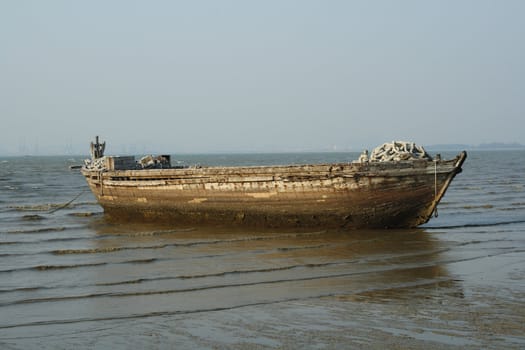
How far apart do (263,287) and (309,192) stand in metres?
4.79

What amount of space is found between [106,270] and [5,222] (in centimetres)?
919

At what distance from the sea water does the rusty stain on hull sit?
1.19 ft

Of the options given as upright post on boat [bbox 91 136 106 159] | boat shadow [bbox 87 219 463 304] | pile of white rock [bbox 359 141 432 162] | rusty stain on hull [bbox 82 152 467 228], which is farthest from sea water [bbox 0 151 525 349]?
upright post on boat [bbox 91 136 106 159]

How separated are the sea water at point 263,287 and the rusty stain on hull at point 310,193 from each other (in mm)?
363

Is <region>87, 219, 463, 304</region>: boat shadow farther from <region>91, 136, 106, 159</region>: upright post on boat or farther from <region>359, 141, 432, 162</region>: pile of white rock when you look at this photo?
<region>91, 136, 106, 159</region>: upright post on boat

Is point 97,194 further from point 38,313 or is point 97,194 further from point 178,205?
point 38,313

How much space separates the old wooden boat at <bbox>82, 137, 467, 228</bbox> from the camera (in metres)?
14.0

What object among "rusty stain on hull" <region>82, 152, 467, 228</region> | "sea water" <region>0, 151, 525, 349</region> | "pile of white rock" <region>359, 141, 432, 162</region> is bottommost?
"sea water" <region>0, 151, 525, 349</region>

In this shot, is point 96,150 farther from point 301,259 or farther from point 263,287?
point 263,287

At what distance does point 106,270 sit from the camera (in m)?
11.6

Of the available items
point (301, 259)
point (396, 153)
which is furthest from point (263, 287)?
point (396, 153)

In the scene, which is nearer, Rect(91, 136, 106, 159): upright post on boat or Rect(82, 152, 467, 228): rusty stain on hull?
Rect(82, 152, 467, 228): rusty stain on hull

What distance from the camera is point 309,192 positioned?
14.3m

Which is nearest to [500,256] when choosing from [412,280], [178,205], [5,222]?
[412,280]
